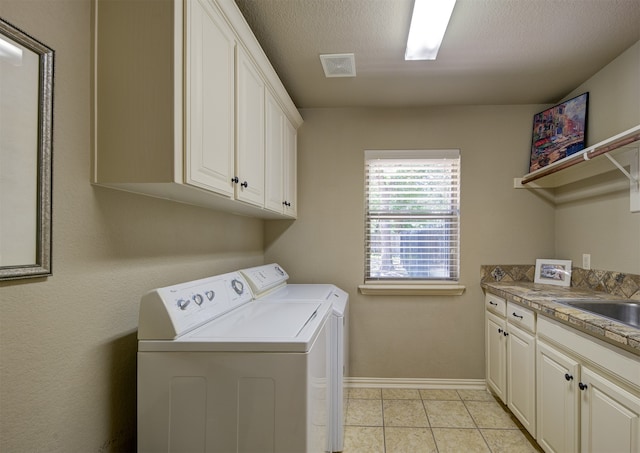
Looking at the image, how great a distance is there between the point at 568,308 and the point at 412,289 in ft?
4.08

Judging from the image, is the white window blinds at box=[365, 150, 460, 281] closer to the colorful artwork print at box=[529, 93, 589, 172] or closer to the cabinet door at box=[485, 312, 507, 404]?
the cabinet door at box=[485, 312, 507, 404]

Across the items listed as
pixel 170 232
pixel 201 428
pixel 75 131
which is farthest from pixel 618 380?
pixel 75 131

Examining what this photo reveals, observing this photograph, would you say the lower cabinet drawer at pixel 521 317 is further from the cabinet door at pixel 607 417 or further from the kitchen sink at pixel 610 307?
the cabinet door at pixel 607 417

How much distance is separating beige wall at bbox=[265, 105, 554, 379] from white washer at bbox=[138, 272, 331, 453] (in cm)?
171

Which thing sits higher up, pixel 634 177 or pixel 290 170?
pixel 290 170

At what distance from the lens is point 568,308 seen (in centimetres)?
176

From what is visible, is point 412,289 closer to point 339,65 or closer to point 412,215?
point 412,215

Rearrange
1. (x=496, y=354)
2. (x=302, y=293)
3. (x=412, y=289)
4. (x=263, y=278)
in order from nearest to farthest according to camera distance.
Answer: (x=263, y=278) < (x=302, y=293) < (x=496, y=354) < (x=412, y=289)

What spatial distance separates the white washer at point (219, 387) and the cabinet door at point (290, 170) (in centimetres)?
140

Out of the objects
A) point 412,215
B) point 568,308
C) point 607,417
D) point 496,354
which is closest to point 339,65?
point 412,215

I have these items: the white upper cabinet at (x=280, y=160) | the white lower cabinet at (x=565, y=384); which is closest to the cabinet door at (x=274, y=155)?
the white upper cabinet at (x=280, y=160)

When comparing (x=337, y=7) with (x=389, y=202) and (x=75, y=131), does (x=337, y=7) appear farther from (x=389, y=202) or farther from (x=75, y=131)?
(x=389, y=202)

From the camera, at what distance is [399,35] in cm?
187

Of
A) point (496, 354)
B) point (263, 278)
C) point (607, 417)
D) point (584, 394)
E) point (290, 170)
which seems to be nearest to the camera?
point (607, 417)
